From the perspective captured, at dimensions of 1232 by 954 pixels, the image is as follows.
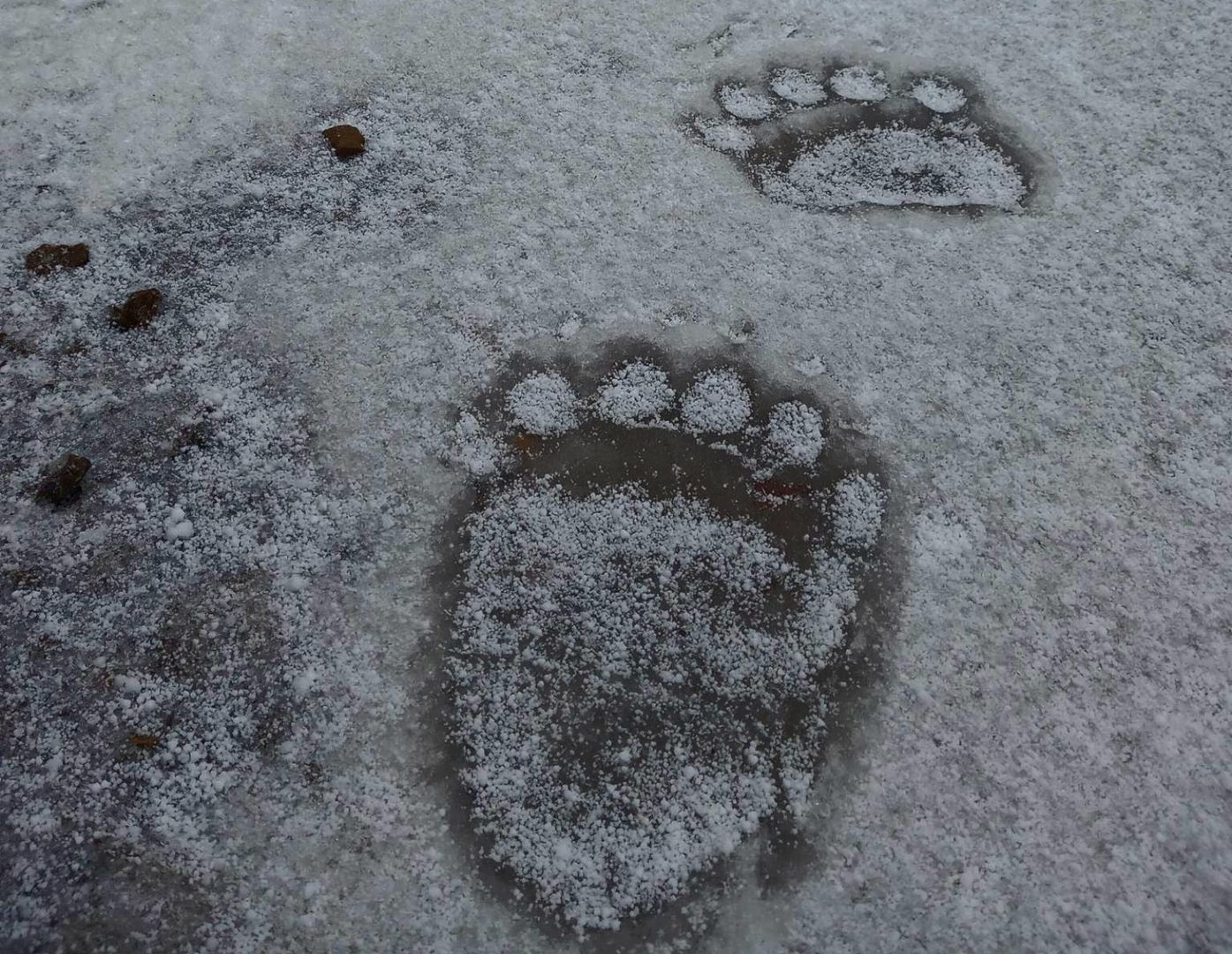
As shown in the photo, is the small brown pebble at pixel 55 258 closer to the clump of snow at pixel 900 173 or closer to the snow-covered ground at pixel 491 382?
the snow-covered ground at pixel 491 382

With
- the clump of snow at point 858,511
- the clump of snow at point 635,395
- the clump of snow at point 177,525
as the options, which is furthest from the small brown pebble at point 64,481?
the clump of snow at point 858,511

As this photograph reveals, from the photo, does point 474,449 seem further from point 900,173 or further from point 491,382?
point 900,173

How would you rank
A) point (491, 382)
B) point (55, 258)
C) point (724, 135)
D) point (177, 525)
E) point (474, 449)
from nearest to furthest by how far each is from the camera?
point (177, 525) → point (474, 449) → point (491, 382) → point (55, 258) → point (724, 135)

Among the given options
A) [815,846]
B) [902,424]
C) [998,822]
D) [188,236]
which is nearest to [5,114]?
[188,236]

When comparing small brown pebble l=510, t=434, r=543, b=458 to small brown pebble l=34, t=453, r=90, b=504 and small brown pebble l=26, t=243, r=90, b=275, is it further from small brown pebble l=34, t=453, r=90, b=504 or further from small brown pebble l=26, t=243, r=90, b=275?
small brown pebble l=26, t=243, r=90, b=275

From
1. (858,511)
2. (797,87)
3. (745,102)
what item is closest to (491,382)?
(858,511)

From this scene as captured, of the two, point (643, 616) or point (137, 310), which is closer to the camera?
point (643, 616)
